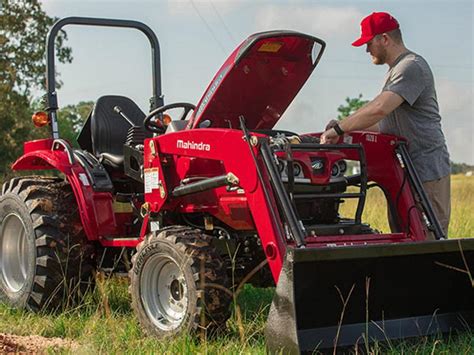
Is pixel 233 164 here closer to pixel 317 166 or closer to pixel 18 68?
pixel 317 166

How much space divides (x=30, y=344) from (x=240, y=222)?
55.0 inches

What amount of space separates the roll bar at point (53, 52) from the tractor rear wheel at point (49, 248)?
57 cm

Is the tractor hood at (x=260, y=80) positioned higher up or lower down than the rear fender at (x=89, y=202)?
higher up

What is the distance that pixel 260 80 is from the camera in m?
5.52

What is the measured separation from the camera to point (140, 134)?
19.9 ft

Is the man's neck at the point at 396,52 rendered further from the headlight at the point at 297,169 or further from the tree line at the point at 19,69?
the tree line at the point at 19,69

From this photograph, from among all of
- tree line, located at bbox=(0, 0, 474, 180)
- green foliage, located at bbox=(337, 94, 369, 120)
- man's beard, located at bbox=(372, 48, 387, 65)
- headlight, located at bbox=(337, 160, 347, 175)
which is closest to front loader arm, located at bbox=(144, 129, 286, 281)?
headlight, located at bbox=(337, 160, 347, 175)

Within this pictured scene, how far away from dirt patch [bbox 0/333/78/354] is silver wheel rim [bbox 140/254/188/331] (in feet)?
1.67

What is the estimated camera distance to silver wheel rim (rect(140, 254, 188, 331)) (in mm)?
4906

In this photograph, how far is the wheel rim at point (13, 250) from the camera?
6.50m

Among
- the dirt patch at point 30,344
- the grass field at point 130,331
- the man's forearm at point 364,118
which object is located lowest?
the grass field at point 130,331

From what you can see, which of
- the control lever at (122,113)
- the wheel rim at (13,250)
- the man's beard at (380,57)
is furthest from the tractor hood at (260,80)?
the wheel rim at (13,250)

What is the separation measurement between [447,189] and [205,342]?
2.10 meters

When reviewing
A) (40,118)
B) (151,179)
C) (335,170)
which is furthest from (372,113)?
(40,118)
